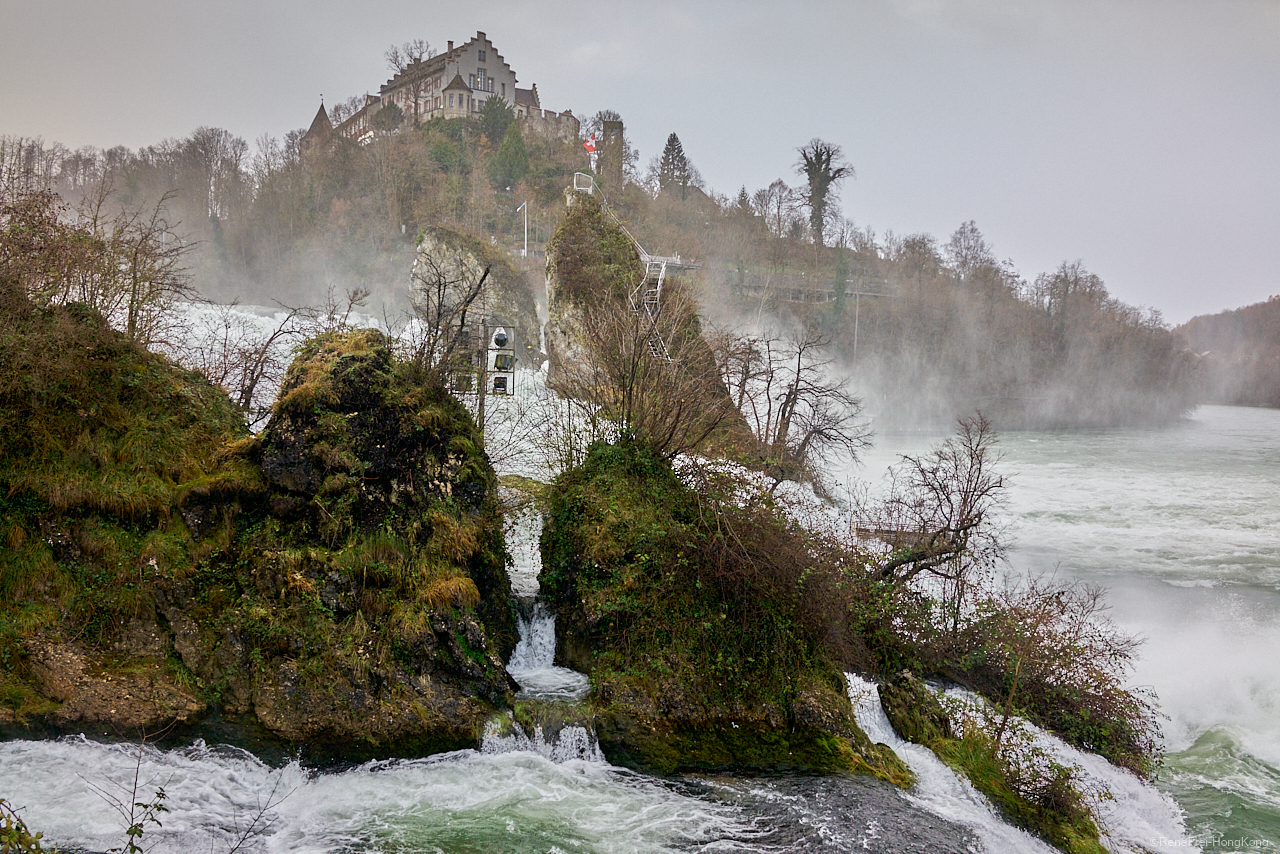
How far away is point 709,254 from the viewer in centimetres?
5881

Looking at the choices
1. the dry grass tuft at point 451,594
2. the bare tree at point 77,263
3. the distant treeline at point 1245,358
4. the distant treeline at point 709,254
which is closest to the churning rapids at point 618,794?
the dry grass tuft at point 451,594

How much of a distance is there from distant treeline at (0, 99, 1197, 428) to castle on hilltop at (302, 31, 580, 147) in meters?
4.26

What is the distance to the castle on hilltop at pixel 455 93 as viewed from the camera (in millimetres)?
65562

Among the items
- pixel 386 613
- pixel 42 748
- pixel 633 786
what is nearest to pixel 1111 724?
pixel 633 786

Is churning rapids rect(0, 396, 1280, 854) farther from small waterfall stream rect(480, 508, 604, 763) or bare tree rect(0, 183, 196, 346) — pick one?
bare tree rect(0, 183, 196, 346)

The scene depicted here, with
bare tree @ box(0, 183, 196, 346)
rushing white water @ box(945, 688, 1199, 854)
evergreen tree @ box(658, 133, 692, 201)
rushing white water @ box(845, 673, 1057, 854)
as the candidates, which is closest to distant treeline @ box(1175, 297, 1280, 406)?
evergreen tree @ box(658, 133, 692, 201)

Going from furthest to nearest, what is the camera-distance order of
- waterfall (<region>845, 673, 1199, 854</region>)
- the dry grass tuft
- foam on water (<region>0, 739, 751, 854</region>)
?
the dry grass tuft → waterfall (<region>845, 673, 1199, 854</region>) → foam on water (<region>0, 739, 751, 854</region>)

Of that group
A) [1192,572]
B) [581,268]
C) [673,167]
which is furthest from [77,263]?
[673,167]

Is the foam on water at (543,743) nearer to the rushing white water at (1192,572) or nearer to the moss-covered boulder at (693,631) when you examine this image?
the moss-covered boulder at (693,631)

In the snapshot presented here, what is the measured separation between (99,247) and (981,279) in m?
73.6

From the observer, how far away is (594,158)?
6016cm

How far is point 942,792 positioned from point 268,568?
9.42 metres

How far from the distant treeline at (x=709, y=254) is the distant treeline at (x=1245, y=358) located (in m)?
5.23

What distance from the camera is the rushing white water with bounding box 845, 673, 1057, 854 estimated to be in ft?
29.3
